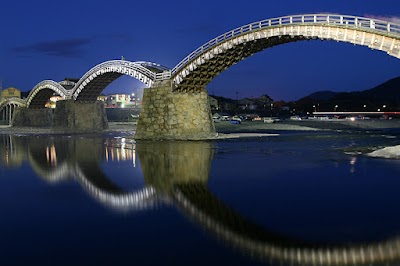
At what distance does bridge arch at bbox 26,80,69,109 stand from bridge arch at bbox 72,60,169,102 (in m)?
5.44

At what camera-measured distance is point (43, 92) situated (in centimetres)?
9719

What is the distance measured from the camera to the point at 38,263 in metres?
9.20

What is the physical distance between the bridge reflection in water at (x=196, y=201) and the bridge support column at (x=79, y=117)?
4942 cm

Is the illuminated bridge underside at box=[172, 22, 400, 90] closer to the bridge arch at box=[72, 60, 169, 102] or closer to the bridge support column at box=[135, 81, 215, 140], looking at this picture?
the bridge support column at box=[135, 81, 215, 140]

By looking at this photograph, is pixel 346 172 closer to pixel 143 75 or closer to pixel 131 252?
pixel 131 252

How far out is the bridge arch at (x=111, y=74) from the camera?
57.1 m

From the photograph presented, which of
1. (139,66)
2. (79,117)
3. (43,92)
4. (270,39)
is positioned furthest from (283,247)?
(43,92)

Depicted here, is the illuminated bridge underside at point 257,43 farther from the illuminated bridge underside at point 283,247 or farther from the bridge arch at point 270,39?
the illuminated bridge underside at point 283,247

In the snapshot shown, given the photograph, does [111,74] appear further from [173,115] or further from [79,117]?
[173,115]

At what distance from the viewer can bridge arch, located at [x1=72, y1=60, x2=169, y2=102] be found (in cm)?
5709

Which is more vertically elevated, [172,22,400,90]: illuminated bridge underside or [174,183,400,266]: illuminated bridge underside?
[172,22,400,90]: illuminated bridge underside

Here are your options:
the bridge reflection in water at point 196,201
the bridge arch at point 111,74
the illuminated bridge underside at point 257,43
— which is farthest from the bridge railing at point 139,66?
the bridge reflection in water at point 196,201

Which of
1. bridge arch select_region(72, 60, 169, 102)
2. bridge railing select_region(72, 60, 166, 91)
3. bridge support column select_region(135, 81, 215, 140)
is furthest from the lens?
bridge arch select_region(72, 60, 169, 102)

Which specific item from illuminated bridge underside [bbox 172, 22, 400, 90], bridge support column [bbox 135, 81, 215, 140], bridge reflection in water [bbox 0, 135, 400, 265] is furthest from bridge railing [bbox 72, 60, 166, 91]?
bridge reflection in water [bbox 0, 135, 400, 265]
